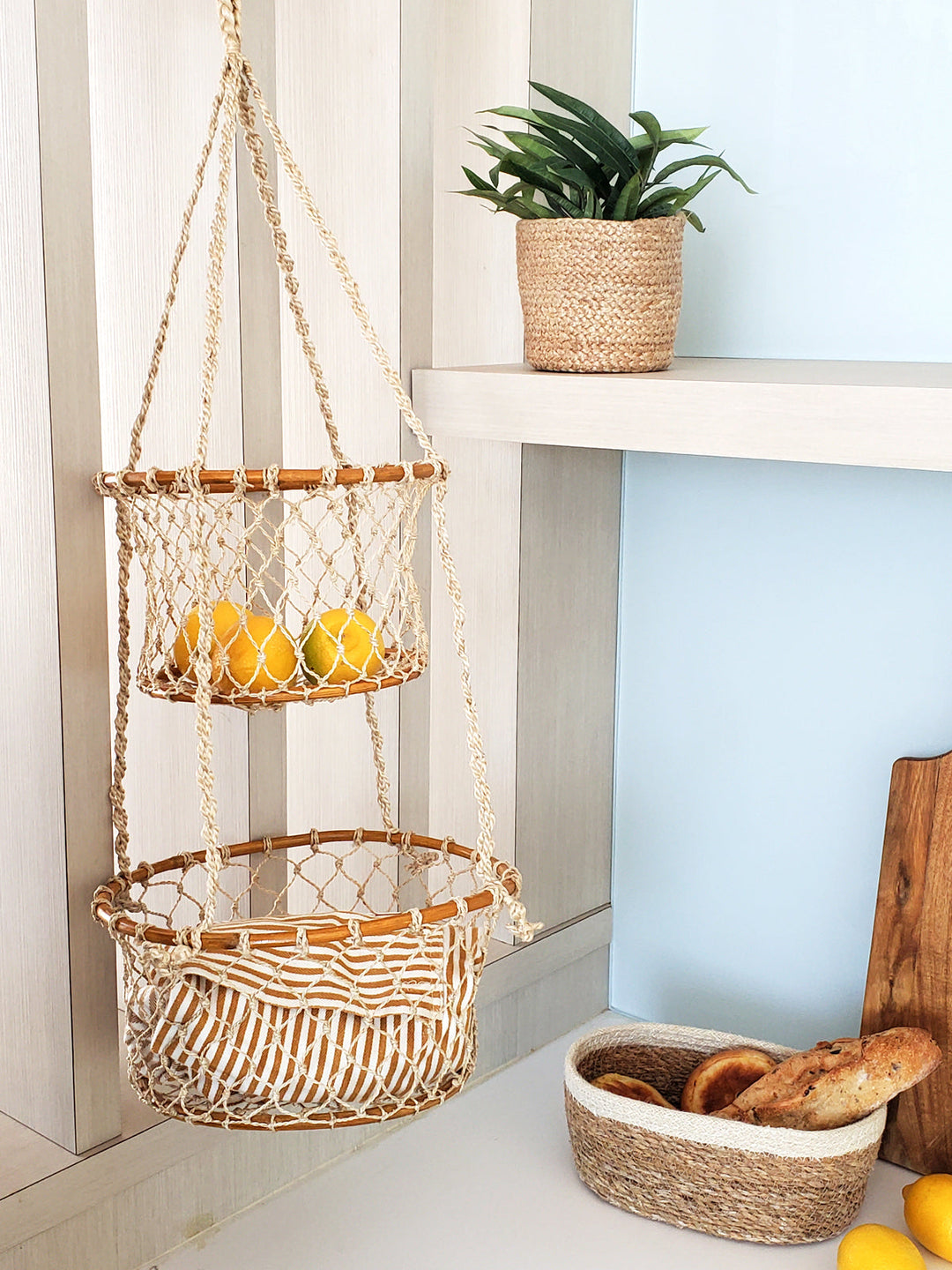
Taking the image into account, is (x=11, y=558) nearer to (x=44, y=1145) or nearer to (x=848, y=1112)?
(x=44, y=1145)

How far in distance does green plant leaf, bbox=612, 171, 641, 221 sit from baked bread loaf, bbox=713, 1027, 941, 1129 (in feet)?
2.35

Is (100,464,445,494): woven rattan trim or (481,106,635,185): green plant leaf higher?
(481,106,635,185): green plant leaf

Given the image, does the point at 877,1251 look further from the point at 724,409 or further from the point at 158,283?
the point at 158,283

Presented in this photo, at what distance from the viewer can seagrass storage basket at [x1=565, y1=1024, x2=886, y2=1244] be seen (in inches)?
40.7

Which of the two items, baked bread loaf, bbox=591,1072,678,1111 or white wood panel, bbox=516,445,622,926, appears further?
white wood panel, bbox=516,445,622,926

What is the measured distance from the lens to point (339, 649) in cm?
86

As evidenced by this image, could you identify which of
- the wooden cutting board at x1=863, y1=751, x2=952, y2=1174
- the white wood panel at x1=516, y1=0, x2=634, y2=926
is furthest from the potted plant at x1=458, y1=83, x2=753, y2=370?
the wooden cutting board at x1=863, y1=751, x2=952, y2=1174

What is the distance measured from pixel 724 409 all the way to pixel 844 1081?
1.83ft

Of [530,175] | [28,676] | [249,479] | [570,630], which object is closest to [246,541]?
[249,479]

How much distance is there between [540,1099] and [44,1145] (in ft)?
1.71

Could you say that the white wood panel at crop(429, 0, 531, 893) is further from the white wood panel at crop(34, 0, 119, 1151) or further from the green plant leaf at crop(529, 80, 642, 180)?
the white wood panel at crop(34, 0, 119, 1151)

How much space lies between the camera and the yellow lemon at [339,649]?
0.86 m

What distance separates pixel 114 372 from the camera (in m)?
1.00

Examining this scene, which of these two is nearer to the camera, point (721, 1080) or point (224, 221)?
point (224, 221)
